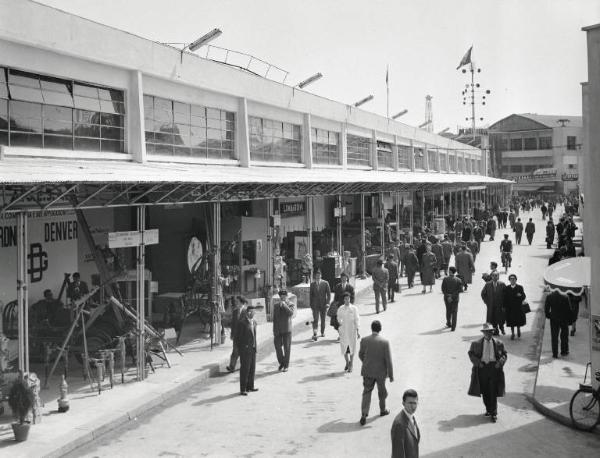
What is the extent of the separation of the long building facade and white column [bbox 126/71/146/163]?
2cm

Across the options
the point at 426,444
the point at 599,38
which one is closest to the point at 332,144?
the point at 599,38

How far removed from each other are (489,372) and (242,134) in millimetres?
13676

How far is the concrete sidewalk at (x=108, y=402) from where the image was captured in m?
9.16

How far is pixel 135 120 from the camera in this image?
1667 cm

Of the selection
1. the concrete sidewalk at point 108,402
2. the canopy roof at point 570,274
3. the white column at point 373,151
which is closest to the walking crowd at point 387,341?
the canopy roof at point 570,274

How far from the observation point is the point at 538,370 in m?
12.6

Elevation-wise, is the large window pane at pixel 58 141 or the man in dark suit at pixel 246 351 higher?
the large window pane at pixel 58 141

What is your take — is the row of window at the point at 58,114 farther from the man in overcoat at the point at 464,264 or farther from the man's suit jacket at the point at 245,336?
the man in overcoat at the point at 464,264

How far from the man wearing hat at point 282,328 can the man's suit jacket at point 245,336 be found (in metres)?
1.20

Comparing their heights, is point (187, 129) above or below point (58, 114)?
above

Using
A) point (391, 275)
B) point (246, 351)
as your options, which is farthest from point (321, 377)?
point (391, 275)

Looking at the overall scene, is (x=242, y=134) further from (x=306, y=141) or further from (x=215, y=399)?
(x=215, y=399)

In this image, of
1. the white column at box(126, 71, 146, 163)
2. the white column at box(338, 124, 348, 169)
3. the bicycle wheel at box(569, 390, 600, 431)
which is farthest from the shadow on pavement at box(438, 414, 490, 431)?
the white column at box(338, 124, 348, 169)

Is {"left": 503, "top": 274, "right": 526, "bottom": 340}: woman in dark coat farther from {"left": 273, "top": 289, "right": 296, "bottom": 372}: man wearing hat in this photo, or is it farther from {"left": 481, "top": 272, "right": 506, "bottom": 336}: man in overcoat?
{"left": 273, "top": 289, "right": 296, "bottom": 372}: man wearing hat
